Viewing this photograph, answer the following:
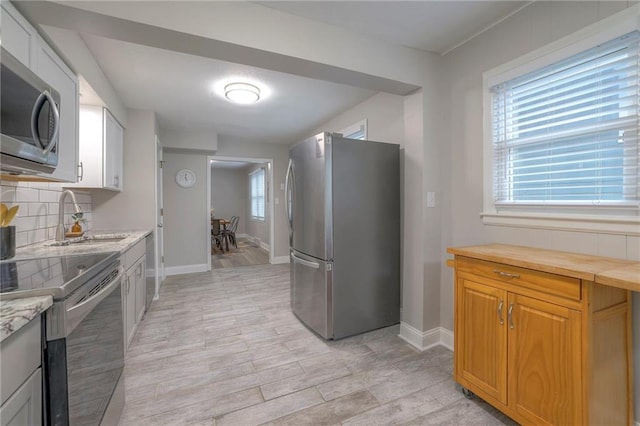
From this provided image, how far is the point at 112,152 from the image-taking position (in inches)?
112

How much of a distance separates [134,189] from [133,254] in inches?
53.8

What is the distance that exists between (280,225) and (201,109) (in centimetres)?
286

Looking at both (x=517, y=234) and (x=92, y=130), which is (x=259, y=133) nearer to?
(x=92, y=130)

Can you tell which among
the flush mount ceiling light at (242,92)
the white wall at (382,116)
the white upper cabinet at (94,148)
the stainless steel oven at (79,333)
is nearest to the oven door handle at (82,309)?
the stainless steel oven at (79,333)

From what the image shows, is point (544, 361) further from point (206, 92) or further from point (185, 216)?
point (185, 216)

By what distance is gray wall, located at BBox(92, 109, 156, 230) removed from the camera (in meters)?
3.27

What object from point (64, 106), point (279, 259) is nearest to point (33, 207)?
point (64, 106)

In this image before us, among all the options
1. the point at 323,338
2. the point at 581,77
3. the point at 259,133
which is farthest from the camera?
the point at 259,133

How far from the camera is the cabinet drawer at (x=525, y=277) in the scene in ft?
4.00

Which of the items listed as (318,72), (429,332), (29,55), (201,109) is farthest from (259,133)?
(429,332)

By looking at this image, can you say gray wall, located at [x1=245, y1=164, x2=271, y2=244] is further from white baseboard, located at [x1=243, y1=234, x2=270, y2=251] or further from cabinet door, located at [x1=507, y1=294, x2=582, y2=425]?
cabinet door, located at [x1=507, y1=294, x2=582, y2=425]

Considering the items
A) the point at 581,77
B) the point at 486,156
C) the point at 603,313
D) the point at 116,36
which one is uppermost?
the point at 116,36

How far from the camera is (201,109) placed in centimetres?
361

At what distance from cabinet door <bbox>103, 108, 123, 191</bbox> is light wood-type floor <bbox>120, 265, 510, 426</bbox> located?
4.86ft
